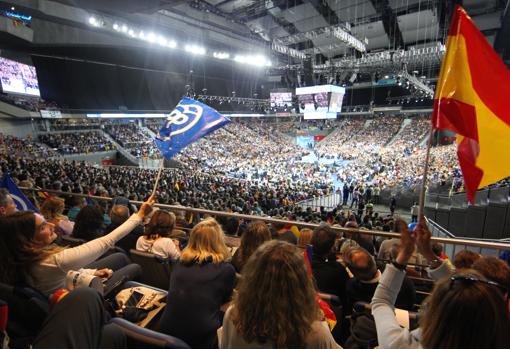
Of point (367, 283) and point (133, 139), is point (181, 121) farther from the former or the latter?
point (133, 139)

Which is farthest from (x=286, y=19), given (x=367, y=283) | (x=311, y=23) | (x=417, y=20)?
(x=367, y=283)

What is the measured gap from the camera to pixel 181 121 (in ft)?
14.3

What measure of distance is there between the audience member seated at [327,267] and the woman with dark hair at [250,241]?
48 centimetres

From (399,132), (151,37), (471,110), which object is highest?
(151,37)

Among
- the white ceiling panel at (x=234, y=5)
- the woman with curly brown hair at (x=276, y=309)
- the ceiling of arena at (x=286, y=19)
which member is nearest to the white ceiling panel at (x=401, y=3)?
the ceiling of arena at (x=286, y=19)

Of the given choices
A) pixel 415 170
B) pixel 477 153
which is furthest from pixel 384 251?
pixel 415 170

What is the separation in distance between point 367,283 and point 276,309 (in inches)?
56.7

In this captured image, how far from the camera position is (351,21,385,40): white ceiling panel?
26.8m

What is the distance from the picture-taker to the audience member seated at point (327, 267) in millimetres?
2641

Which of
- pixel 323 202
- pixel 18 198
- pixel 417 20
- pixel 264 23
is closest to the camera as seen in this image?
pixel 18 198

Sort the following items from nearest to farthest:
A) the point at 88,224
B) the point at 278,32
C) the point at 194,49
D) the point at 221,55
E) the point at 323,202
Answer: the point at 88,224
the point at 323,202
the point at 194,49
the point at 221,55
the point at 278,32

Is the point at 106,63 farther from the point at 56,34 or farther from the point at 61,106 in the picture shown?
the point at 56,34

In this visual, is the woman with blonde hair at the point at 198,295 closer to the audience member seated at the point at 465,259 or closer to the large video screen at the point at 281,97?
the audience member seated at the point at 465,259

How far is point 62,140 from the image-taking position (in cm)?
2567
